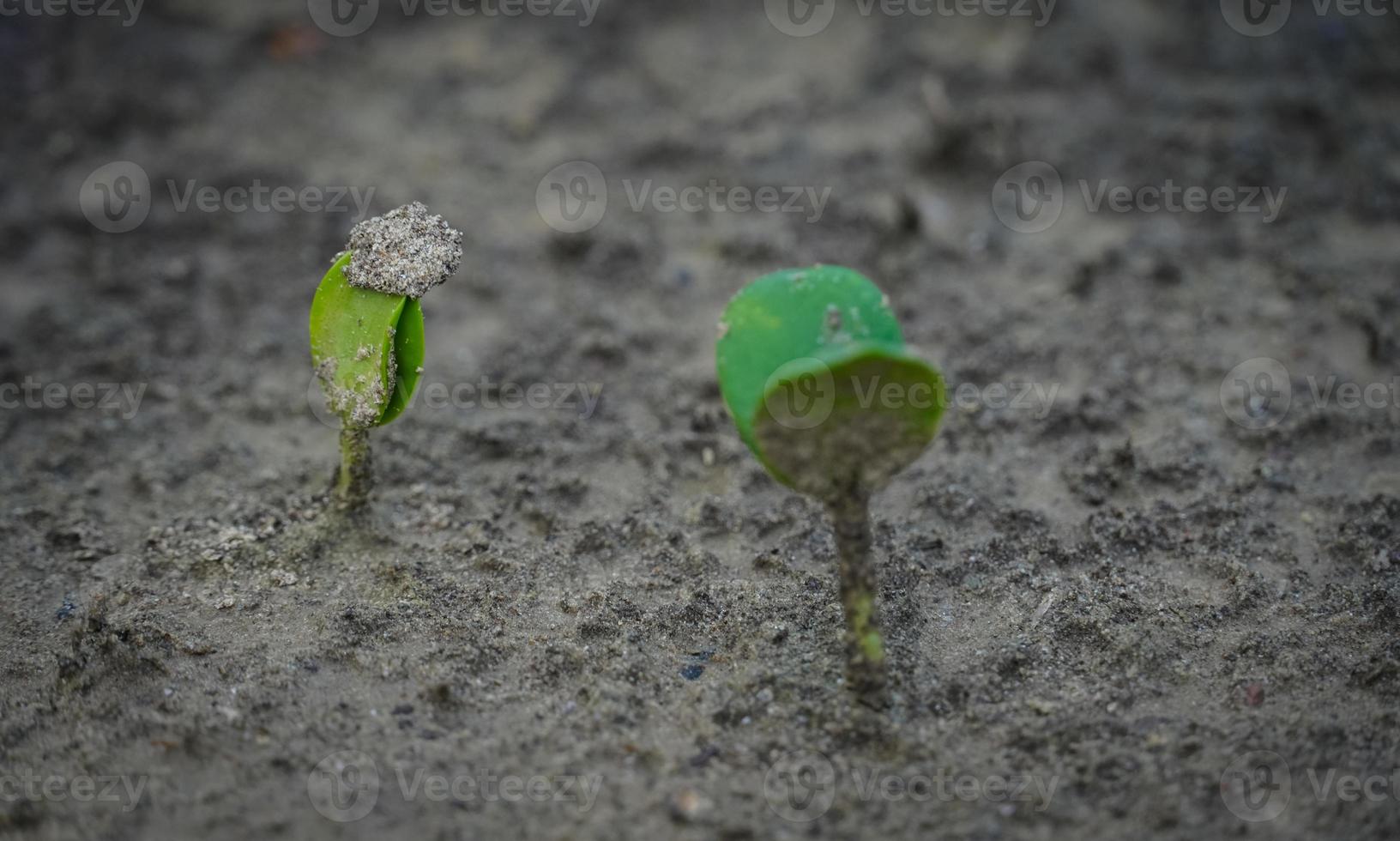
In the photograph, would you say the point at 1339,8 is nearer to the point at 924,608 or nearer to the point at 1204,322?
the point at 1204,322

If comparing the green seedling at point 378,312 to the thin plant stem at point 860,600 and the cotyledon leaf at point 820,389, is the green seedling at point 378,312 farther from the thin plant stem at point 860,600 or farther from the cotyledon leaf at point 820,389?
the thin plant stem at point 860,600

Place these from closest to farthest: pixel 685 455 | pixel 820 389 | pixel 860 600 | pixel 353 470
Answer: pixel 820 389 → pixel 860 600 → pixel 353 470 → pixel 685 455

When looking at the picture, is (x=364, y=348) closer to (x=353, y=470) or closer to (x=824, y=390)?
(x=353, y=470)

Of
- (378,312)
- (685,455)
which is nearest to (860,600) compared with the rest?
(685,455)

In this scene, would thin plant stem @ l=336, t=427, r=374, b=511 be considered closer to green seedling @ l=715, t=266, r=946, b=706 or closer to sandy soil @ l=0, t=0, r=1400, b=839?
sandy soil @ l=0, t=0, r=1400, b=839

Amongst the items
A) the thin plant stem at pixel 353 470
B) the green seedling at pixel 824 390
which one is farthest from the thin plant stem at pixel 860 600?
the thin plant stem at pixel 353 470

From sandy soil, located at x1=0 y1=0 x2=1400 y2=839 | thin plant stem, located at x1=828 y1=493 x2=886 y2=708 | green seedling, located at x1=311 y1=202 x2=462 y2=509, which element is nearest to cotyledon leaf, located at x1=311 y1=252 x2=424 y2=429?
green seedling, located at x1=311 y1=202 x2=462 y2=509
